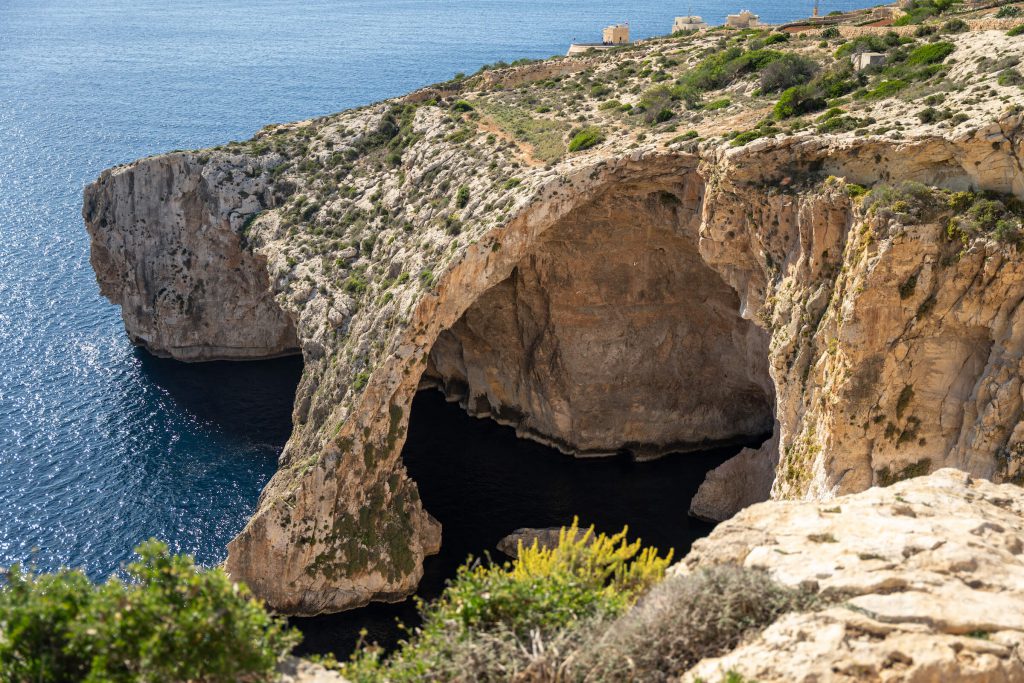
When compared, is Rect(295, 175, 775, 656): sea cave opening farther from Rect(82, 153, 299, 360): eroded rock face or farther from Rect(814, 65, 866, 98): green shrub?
Rect(82, 153, 299, 360): eroded rock face

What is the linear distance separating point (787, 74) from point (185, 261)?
41.8 metres

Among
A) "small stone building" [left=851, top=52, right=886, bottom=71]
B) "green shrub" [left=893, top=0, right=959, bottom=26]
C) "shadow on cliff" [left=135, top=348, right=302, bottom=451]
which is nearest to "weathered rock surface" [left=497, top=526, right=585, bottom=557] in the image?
"shadow on cliff" [left=135, top=348, right=302, bottom=451]

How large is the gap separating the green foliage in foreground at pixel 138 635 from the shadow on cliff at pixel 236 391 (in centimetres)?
4181

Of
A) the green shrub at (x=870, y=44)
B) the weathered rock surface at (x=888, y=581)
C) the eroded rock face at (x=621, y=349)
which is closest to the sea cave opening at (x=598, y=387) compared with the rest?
the eroded rock face at (x=621, y=349)

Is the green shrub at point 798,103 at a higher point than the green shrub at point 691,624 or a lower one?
higher

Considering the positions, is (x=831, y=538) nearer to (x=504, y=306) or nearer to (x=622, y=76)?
(x=504, y=306)

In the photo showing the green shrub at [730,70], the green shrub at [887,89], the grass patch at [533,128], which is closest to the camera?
the green shrub at [887,89]

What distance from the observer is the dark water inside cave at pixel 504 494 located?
47625mm

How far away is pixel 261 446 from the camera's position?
62250mm

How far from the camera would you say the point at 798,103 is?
153ft

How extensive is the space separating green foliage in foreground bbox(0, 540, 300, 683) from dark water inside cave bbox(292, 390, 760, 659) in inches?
997

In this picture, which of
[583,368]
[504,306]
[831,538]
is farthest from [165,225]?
[831,538]

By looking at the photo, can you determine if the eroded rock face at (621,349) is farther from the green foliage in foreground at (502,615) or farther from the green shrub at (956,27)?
the green foliage in foreground at (502,615)

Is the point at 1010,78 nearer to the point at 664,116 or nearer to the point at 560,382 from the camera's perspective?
the point at 664,116
